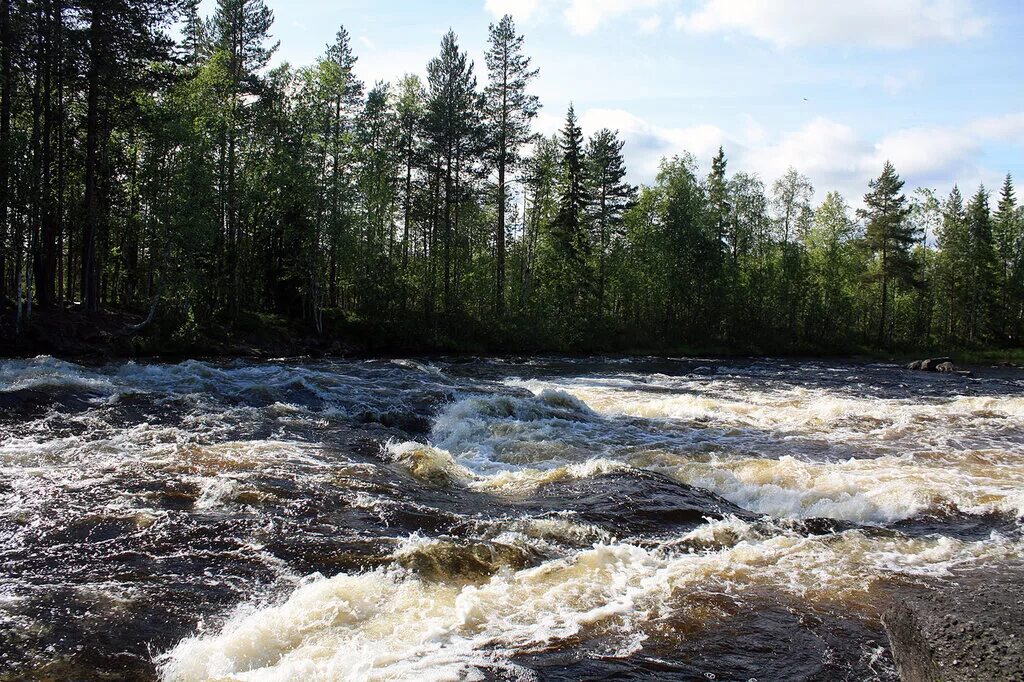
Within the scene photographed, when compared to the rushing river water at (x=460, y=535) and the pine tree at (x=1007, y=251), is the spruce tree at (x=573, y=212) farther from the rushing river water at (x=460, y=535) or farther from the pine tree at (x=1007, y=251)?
the pine tree at (x=1007, y=251)

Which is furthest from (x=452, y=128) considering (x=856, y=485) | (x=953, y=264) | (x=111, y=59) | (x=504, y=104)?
(x=953, y=264)

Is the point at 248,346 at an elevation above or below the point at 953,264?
below

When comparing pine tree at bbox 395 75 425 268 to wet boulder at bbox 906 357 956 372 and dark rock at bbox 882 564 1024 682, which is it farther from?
dark rock at bbox 882 564 1024 682

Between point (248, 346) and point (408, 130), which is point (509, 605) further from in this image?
point (408, 130)

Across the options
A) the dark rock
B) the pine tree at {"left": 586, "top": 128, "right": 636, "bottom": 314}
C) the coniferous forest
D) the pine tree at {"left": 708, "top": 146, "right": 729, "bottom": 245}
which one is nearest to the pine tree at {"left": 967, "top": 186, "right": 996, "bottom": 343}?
the coniferous forest

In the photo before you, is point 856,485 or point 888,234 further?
point 888,234

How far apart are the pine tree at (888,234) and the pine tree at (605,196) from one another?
63.7 feet

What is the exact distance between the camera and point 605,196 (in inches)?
1934

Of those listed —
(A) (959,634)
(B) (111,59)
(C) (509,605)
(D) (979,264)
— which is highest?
(B) (111,59)

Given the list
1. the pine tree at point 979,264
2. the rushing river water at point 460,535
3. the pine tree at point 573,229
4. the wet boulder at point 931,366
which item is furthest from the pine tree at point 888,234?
the rushing river water at point 460,535

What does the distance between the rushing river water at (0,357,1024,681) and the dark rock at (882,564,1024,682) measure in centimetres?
22

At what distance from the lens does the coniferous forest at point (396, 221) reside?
25156 mm

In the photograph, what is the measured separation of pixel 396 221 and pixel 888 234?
124 feet

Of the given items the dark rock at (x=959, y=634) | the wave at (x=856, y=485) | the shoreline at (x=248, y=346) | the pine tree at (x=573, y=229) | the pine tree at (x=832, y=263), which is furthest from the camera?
the pine tree at (x=832, y=263)
